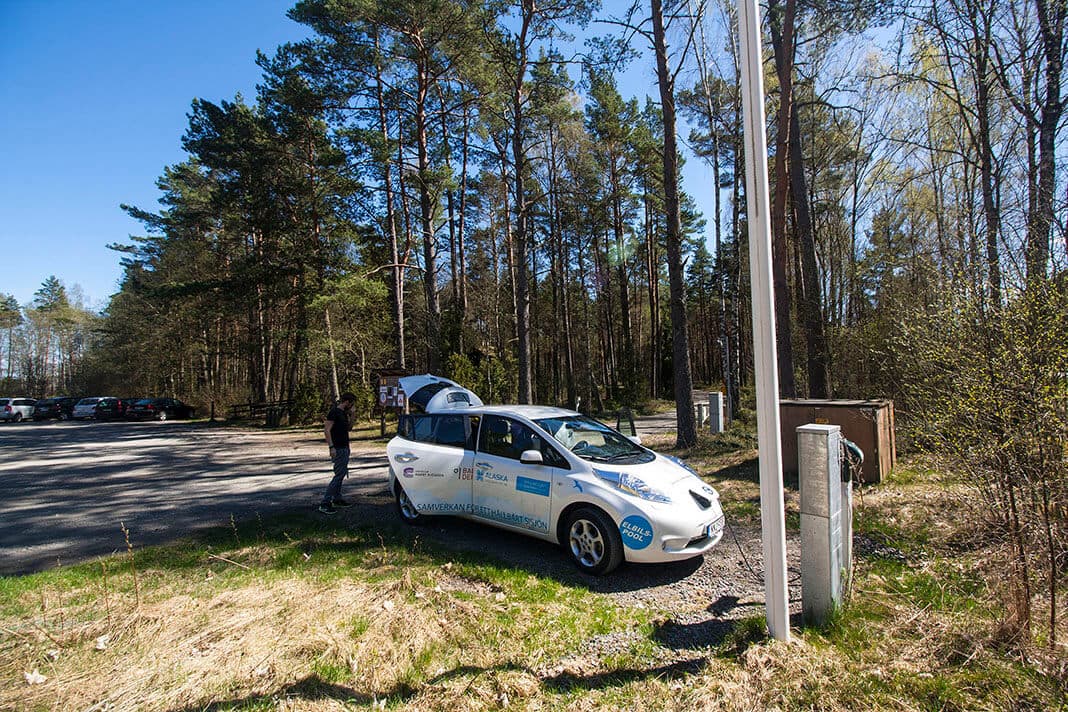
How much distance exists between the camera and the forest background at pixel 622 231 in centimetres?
336

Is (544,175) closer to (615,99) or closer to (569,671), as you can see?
(615,99)

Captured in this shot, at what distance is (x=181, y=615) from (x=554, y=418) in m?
3.82

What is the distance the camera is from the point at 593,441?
5602mm

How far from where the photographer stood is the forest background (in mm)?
3355

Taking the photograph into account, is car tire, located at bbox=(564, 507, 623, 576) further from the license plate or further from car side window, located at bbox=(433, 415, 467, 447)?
car side window, located at bbox=(433, 415, 467, 447)

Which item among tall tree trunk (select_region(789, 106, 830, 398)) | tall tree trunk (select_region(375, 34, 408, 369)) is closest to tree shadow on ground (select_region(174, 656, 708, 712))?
tall tree trunk (select_region(789, 106, 830, 398))

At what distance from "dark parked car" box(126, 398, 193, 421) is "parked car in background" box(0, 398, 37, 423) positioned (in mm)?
7468


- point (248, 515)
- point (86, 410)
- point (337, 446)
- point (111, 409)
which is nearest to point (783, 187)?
point (337, 446)

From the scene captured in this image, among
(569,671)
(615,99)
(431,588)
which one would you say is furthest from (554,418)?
(615,99)

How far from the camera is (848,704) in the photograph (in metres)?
2.71

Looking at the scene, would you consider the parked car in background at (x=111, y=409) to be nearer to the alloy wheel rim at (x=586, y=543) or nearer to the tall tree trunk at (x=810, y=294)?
the alloy wheel rim at (x=586, y=543)

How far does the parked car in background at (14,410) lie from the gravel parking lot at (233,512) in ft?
69.5

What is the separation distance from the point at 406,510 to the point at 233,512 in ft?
10.5

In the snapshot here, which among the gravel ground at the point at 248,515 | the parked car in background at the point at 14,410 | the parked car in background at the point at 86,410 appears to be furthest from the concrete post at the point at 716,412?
the parked car in background at the point at 14,410
